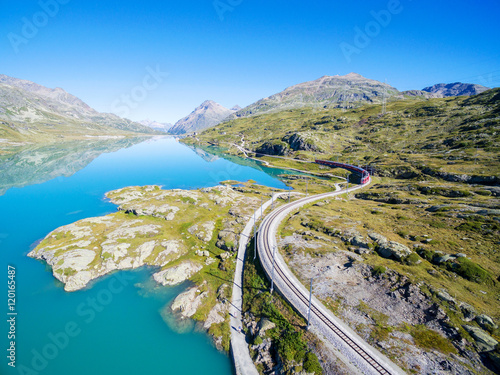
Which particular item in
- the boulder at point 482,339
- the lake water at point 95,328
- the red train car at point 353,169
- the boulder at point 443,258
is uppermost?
the red train car at point 353,169

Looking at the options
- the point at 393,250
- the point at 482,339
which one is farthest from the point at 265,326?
the point at 393,250

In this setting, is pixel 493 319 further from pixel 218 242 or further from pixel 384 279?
pixel 218 242

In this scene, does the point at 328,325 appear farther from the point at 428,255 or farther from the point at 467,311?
the point at 428,255

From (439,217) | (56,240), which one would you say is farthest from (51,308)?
(439,217)

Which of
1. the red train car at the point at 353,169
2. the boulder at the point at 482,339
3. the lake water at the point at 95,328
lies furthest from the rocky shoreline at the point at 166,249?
the red train car at the point at 353,169

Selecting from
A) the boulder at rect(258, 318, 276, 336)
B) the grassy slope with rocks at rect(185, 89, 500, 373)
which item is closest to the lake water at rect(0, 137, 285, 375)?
the boulder at rect(258, 318, 276, 336)

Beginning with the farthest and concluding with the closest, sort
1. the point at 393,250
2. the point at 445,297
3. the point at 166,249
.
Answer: the point at 166,249
the point at 393,250
the point at 445,297

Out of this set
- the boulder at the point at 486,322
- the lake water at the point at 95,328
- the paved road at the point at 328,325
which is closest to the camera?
the paved road at the point at 328,325

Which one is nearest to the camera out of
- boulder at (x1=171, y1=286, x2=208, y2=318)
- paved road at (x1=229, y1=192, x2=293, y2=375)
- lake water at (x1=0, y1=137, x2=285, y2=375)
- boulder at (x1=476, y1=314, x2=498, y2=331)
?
boulder at (x1=476, y1=314, x2=498, y2=331)

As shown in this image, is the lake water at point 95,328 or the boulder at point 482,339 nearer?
the boulder at point 482,339

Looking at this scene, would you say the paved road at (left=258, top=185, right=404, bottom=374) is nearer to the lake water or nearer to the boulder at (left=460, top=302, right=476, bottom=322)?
the boulder at (left=460, top=302, right=476, bottom=322)

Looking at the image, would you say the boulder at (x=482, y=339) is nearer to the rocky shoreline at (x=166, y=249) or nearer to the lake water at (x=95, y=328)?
the lake water at (x=95, y=328)
